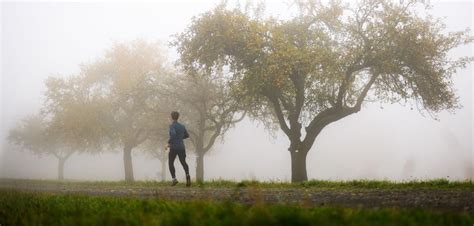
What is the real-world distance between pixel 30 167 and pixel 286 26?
109 metres

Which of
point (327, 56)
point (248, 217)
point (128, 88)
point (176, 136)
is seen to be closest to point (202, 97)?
point (128, 88)

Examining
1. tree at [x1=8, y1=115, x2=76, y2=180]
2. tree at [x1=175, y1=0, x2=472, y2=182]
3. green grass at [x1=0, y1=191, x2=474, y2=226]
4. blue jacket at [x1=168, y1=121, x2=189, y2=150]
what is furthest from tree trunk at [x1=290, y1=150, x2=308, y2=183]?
tree at [x1=8, y1=115, x2=76, y2=180]

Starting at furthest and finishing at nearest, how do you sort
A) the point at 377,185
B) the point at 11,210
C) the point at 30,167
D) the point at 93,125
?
1. the point at 30,167
2. the point at 93,125
3. the point at 377,185
4. the point at 11,210

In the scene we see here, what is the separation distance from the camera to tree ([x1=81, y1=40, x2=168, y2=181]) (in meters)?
38.5

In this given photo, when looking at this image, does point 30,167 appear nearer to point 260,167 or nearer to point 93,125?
point 260,167

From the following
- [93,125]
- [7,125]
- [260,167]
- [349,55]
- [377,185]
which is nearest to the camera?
[377,185]

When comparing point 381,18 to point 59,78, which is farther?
point 59,78

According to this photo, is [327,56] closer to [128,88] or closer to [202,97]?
[202,97]

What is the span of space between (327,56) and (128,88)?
20.6 metres

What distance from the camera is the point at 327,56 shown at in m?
23.7

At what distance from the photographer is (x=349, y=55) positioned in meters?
23.9

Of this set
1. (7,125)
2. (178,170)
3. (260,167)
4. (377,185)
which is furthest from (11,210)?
(260,167)

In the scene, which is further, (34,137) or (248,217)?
(34,137)

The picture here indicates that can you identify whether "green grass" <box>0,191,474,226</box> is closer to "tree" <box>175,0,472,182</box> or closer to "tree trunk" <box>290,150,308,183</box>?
"tree" <box>175,0,472,182</box>
